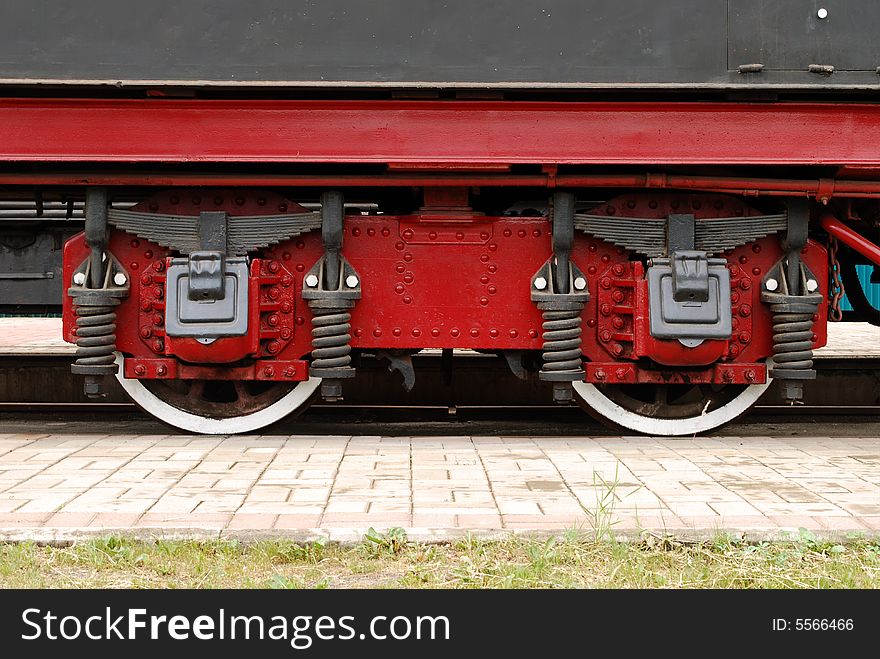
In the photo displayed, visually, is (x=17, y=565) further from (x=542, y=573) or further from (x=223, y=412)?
(x=223, y=412)

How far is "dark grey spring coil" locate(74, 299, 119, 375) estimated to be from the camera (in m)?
5.92

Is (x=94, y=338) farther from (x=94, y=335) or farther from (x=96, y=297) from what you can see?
(x=96, y=297)

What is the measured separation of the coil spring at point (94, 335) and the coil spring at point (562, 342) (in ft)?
8.31

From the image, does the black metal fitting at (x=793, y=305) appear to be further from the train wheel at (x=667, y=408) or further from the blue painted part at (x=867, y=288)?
the blue painted part at (x=867, y=288)

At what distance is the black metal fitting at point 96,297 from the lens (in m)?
5.93

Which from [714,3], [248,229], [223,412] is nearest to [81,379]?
[223,412]

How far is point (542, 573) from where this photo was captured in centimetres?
324

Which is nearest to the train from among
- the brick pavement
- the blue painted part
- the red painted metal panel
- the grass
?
the red painted metal panel

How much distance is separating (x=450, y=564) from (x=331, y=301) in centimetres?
278

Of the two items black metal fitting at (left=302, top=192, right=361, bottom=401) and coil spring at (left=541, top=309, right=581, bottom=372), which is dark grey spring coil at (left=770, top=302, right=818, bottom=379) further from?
black metal fitting at (left=302, top=192, right=361, bottom=401)

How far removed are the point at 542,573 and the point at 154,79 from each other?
3.81m

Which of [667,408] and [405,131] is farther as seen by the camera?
[667,408]

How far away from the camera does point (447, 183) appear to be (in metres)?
5.95

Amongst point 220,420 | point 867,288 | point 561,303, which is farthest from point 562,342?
point 867,288
